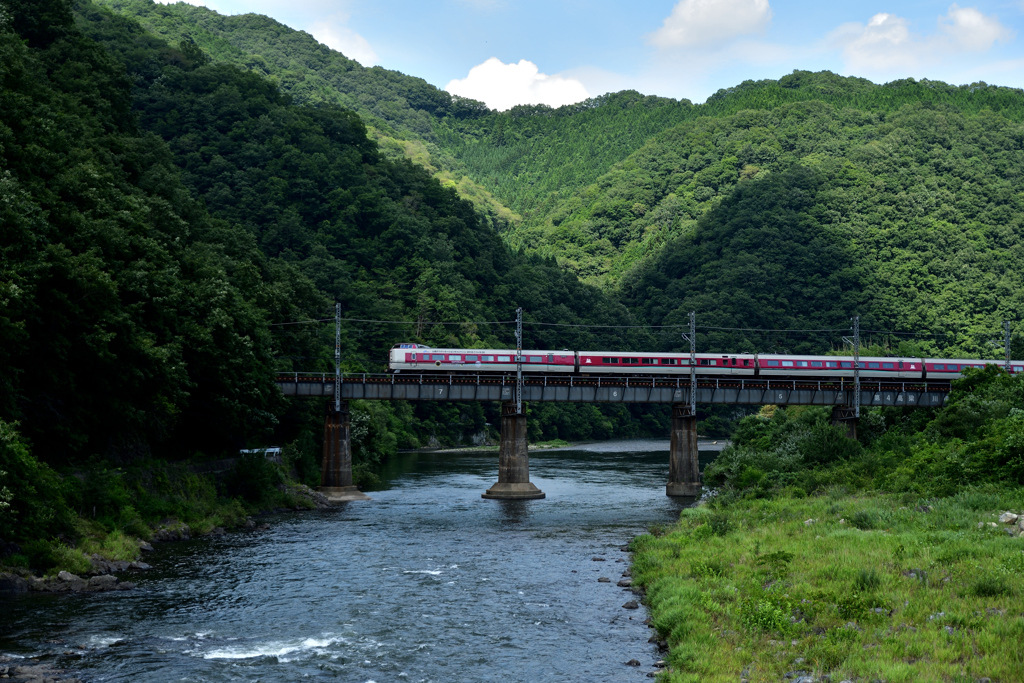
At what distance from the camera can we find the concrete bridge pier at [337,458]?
71562 millimetres

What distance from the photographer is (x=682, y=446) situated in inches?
2936

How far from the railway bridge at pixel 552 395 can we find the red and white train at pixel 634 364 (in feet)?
3.82

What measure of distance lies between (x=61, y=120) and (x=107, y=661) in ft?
171

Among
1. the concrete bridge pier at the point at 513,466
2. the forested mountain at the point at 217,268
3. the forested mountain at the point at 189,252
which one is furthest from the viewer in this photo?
the concrete bridge pier at the point at 513,466

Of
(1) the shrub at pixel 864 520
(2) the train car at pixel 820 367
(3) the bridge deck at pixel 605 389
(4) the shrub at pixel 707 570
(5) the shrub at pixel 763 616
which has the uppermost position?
(2) the train car at pixel 820 367

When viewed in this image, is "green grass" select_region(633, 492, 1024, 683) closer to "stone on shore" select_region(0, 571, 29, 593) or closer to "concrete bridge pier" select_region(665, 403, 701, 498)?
"stone on shore" select_region(0, 571, 29, 593)

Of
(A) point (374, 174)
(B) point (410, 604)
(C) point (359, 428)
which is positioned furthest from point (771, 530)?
(A) point (374, 174)

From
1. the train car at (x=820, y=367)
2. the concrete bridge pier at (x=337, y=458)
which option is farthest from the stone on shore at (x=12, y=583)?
the train car at (x=820, y=367)

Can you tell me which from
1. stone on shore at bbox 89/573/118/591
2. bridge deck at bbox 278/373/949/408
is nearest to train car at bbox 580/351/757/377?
bridge deck at bbox 278/373/949/408

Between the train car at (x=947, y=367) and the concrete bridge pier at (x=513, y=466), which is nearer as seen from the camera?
the concrete bridge pier at (x=513, y=466)

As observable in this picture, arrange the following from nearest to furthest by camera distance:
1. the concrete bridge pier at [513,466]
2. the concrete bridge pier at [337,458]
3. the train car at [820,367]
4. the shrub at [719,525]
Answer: the shrub at [719,525]
the concrete bridge pier at [513,466]
the concrete bridge pier at [337,458]
the train car at [820,367]

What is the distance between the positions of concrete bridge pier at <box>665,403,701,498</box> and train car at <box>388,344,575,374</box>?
11661 millimetres

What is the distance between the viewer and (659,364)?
80.6 m

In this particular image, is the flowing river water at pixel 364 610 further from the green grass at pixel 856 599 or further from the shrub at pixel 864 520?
the shrub at pixel 864 520
